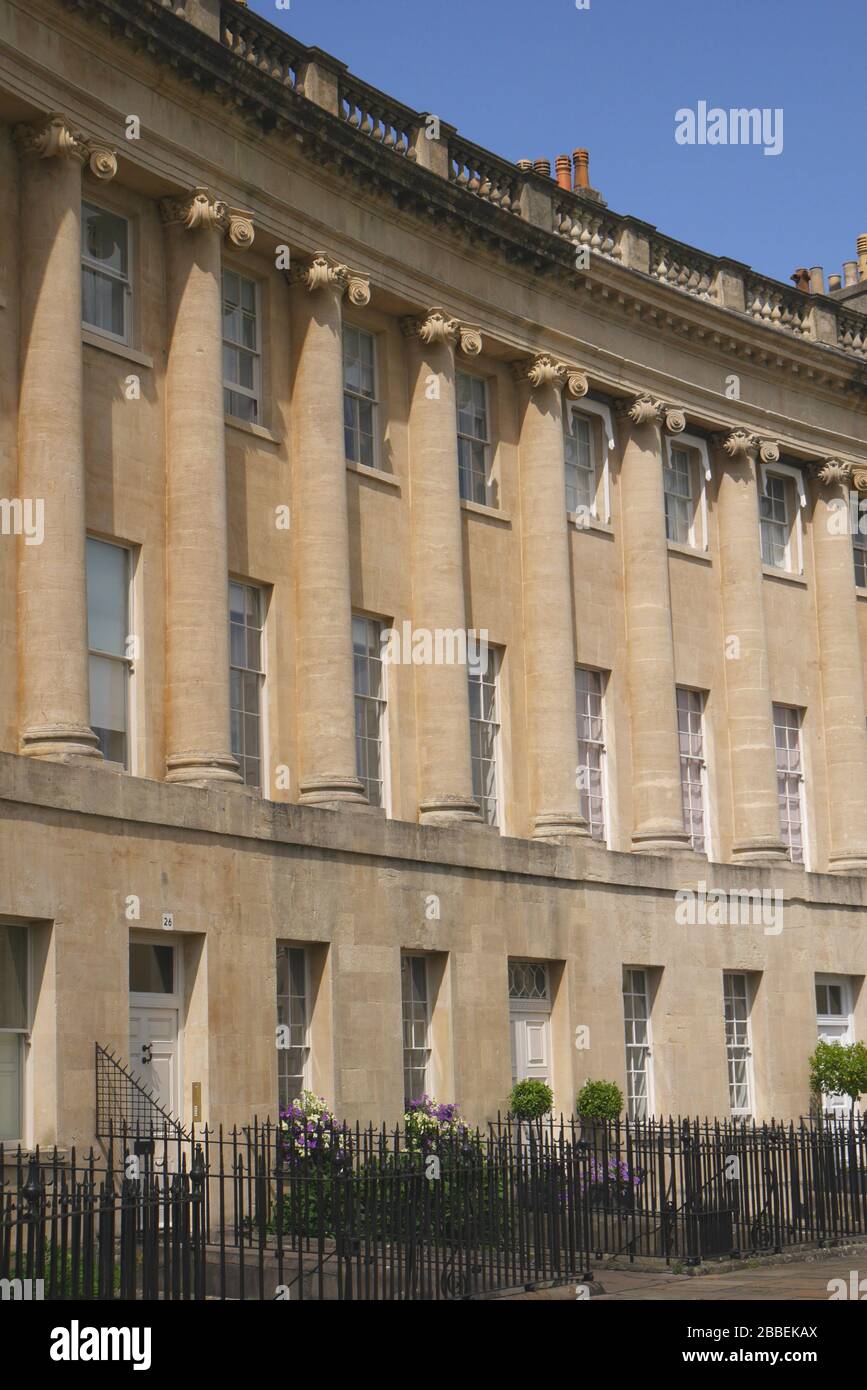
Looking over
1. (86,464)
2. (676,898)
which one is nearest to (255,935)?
(86,464)

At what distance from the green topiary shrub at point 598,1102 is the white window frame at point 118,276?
39.6ft

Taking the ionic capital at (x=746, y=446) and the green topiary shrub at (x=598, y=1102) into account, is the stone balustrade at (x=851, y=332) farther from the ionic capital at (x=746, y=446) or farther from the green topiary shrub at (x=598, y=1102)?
the green topiary shrub at (x=598, y=1102)

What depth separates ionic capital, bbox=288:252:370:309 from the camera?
86.9 ft

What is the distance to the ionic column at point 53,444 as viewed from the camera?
70.7ft

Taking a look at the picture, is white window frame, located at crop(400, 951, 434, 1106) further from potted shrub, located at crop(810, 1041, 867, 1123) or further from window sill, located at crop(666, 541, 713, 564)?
window sill, located at crop(666, 541, 713, 564)

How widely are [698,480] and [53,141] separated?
14877 mm

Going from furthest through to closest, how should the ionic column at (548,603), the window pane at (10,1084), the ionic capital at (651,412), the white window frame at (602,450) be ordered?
the ionic capital at (651,412) → the white window frame at (602,450) → the ionic column at (548,603) → the window pane at (10,1084)

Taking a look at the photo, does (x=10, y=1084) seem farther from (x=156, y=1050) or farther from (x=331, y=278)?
(x=331, y=278)

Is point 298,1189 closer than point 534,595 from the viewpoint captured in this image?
Yes

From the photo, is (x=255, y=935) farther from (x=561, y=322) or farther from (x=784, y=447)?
(x=784, y=447)

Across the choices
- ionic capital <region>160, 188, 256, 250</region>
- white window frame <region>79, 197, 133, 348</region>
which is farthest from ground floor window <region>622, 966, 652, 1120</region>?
ionic capital <region>160, 188, 256, 250</region>

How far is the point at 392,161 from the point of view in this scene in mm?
27250

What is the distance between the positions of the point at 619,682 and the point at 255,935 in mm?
10382

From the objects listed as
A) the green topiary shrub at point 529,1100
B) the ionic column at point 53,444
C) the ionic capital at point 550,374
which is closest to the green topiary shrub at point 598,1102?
the green topiary shrub at point 529,1100
